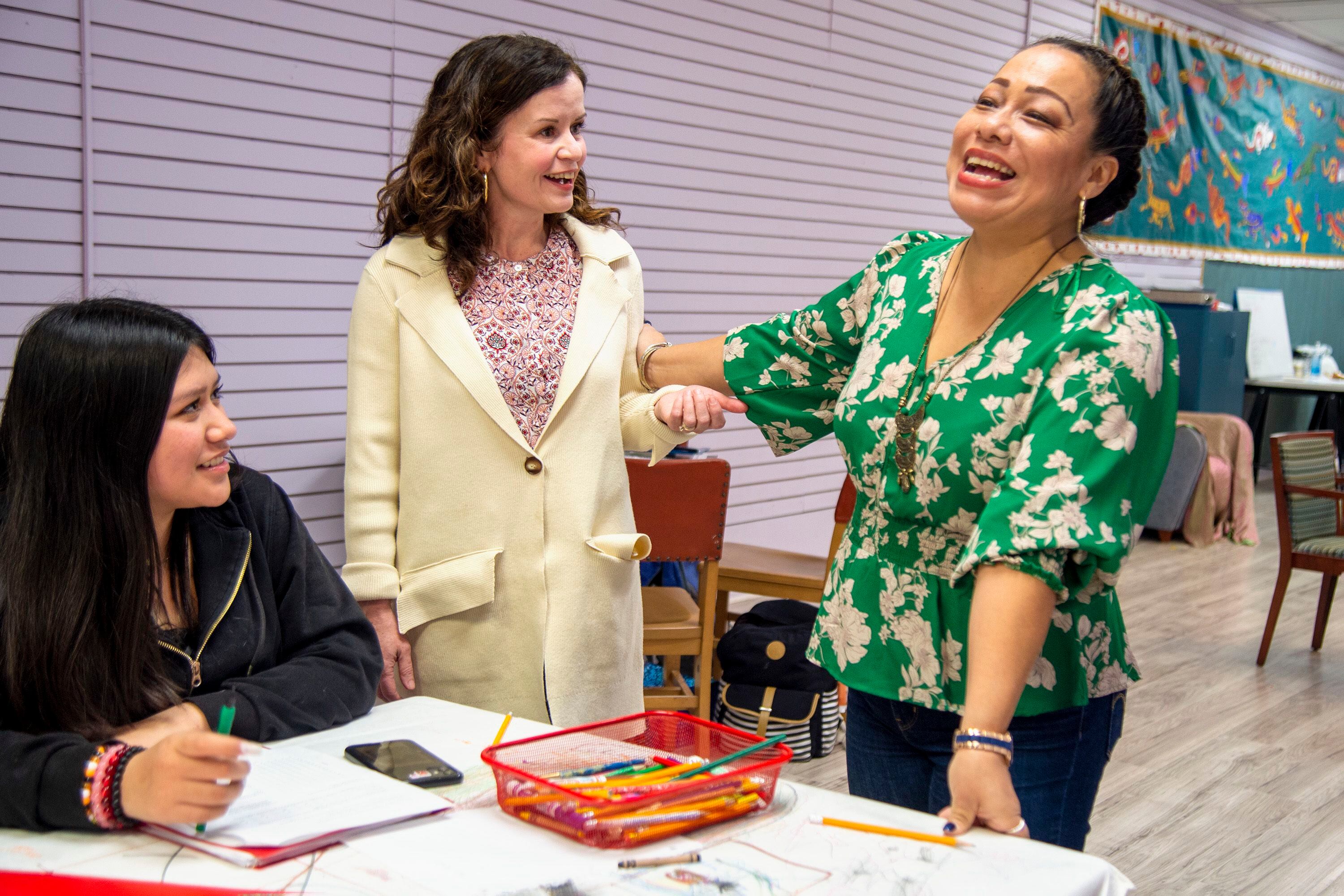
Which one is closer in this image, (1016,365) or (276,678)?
(1016,365)

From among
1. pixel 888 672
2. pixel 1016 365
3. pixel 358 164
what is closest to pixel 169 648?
pixel 888 672

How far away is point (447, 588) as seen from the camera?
2135 millimetres

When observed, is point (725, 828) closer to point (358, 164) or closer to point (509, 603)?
point (509, 603)

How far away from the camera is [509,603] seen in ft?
7.13

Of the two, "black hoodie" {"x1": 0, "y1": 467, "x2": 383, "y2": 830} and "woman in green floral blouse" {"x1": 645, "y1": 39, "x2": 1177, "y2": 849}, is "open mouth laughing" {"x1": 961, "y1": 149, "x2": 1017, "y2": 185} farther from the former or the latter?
"black hoodie" {"x1": 0, "y1": 467, "x2": 383, "y2": 830}

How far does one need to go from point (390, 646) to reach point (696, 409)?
718mm

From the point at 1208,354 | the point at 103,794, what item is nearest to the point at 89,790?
the point at 103,794

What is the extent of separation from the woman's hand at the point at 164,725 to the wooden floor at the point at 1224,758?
7.78 feet

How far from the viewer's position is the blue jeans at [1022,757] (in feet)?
4.89

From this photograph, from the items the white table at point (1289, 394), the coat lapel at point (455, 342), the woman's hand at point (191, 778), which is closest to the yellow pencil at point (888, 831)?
the woman's hand at point (191, 778)

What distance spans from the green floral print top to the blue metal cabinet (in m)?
7.21

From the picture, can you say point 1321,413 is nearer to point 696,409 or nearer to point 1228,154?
point 1228,154

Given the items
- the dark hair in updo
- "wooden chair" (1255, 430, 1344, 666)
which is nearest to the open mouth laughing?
the dark hair in updo

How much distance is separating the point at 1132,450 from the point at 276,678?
116 centimetres
